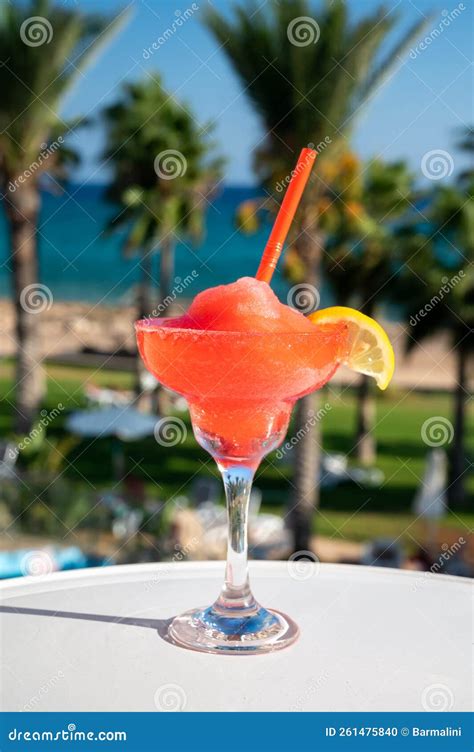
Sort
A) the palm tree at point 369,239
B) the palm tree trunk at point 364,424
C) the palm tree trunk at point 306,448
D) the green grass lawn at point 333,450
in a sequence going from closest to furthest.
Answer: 1. the palm tree trunk at point 306,448
2. the palm tree at point 369,239
3. the green grass lawn at point 333,450
4. the palm tree trunk at point 364,424

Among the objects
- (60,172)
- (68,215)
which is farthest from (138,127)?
(68,215)

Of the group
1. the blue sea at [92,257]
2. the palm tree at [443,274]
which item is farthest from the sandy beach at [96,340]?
the palm tree at [443,274]

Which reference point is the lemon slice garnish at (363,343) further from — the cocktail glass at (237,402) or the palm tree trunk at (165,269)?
the palm tree trunk at (165,269)

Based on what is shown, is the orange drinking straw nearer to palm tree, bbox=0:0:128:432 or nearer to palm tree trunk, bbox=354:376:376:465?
palm tree, bbox=0:0:128:432

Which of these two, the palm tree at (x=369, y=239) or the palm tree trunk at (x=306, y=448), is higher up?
the palm tree at (x=369, y=239)

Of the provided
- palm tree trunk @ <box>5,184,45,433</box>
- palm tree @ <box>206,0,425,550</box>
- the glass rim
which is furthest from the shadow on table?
palm tree trunk @ <box>5,184,45,433</box>

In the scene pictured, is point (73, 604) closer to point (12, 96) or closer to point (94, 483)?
point (12, 96)
